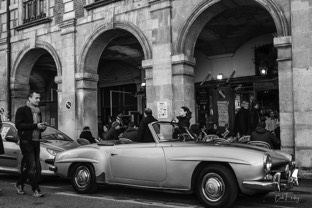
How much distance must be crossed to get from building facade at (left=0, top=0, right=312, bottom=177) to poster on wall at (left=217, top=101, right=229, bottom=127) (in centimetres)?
4

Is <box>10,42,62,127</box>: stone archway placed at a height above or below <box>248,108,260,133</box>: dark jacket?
above

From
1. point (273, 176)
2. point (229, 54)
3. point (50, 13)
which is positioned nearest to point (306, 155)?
point (273, 176)

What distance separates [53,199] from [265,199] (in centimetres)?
359

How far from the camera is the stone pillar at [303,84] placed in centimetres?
872

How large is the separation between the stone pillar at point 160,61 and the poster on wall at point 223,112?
540 cm

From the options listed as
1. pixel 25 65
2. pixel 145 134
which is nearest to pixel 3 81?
pixel 25 65

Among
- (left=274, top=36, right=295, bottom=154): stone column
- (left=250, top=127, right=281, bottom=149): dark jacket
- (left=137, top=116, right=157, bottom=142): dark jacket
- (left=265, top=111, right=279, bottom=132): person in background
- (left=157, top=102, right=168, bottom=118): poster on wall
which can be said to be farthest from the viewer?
(left=265, top=111, right=279, bottom=132): person in background

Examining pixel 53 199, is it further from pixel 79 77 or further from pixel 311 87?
pixel 79 77

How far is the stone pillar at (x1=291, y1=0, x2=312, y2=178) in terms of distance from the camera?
8.72 m

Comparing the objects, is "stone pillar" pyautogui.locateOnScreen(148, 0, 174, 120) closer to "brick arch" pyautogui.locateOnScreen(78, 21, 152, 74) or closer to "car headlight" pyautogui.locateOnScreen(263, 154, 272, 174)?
"brick arch" pyautogui.locateOnScreen(78, 21, 152, 74)

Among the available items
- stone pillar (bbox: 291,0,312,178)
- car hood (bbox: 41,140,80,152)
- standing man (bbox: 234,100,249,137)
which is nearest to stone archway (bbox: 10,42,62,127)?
car hood (bbox: 41,140,80,152)

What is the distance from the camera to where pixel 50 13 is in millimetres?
15047
